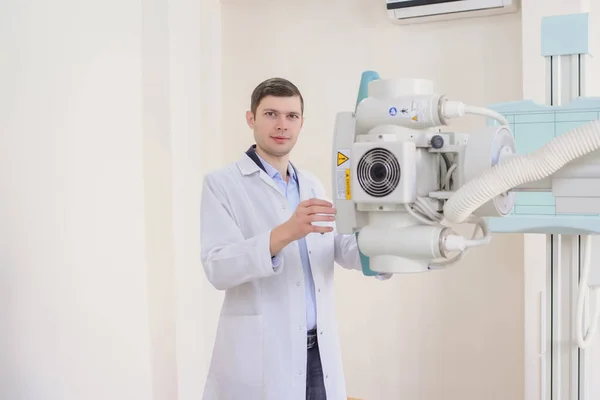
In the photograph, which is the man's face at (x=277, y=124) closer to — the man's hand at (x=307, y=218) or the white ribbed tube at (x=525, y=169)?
the man's hand at (x=307, y=218)

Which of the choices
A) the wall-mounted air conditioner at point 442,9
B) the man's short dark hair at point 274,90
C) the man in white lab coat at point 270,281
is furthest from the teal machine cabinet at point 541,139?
the wall-mounted air conditioner at point 442,9

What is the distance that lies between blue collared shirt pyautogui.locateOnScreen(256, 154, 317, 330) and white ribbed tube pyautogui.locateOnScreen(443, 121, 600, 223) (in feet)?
2.93

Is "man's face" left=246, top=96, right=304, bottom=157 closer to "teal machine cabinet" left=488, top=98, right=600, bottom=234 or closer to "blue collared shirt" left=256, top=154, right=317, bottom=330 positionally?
"blue collared shirt" left=256, top=154, right=317, bottom=330

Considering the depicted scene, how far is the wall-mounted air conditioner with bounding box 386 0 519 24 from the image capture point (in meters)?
2.54

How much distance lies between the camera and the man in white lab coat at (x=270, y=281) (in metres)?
1.67

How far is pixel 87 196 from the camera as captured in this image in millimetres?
2822

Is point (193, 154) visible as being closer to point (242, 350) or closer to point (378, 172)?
point (242, 350)

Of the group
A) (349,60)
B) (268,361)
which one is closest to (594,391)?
(268,361)

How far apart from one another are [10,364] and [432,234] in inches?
94.4

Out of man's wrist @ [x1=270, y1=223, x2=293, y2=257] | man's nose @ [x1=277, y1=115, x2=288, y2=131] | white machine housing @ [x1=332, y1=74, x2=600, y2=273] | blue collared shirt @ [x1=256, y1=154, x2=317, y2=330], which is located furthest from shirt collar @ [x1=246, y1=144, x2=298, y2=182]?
white machine housing @ [x1=332, y1=74, x2=600, y2=273]

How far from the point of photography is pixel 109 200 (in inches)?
112

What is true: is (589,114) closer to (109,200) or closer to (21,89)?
(109,200)

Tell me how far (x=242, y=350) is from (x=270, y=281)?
7.8 inches

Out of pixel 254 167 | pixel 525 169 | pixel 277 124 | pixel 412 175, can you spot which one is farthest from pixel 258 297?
pixel 525 169
